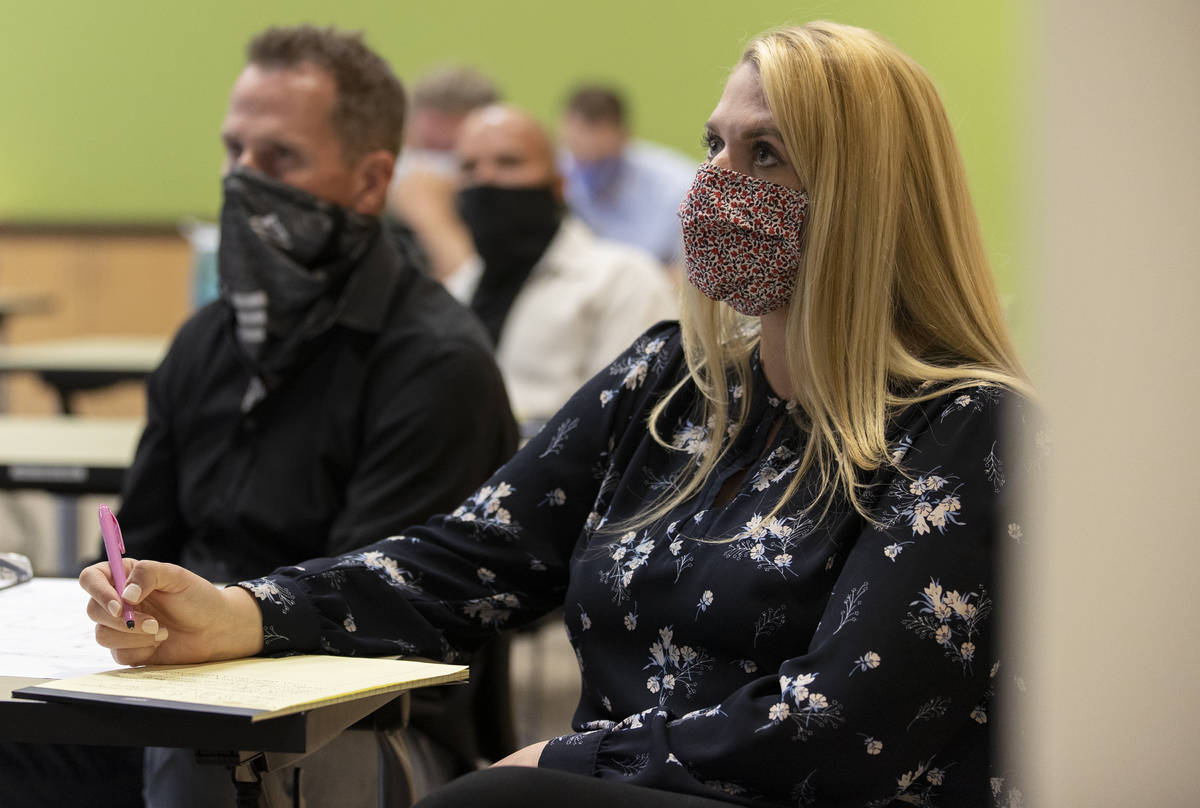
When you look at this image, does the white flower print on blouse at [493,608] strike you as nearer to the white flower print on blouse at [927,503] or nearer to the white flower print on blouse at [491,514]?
the white flower print on blouse at [491,514]

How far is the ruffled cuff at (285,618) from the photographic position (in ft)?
4.51

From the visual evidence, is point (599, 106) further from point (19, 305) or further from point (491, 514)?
point (491, 514)

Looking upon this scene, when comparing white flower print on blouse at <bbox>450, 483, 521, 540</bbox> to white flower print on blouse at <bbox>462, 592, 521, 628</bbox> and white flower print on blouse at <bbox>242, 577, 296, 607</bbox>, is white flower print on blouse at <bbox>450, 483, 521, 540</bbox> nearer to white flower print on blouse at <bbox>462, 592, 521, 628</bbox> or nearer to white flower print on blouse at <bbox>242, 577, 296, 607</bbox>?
white flower print on blouse at <bbox>462, 592, 521, 628</bbox>

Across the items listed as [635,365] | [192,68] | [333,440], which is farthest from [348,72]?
[192,68]

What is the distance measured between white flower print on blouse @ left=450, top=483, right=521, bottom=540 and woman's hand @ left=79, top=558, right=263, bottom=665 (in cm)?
29

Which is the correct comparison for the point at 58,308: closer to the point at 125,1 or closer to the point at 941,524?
the point at 125,1

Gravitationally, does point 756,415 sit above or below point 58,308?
above

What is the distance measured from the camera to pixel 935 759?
1248mm

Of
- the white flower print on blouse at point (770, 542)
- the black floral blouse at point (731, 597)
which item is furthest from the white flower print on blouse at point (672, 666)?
the white flower print on blouse at point (770, 542)

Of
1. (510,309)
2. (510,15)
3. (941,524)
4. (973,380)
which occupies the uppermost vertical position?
(510,15)

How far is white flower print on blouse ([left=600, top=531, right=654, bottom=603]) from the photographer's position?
140 centimetres

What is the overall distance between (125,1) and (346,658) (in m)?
7.31

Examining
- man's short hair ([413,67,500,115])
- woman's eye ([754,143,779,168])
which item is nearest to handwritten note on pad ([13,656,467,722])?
woman's eye ([754,143,779,168])

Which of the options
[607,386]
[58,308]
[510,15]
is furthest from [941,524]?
[58,308]
